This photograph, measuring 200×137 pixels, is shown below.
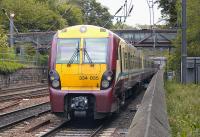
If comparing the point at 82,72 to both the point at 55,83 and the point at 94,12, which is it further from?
the point at 94,12

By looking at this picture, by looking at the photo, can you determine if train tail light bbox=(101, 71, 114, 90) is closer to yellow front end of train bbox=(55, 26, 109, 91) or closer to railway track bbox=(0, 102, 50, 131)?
yellow front end of train bbox=(55, 26, 109, 91)

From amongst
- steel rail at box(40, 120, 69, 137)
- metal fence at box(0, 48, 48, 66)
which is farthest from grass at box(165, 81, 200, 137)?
metal fence at box(0, 48, 48, 66)

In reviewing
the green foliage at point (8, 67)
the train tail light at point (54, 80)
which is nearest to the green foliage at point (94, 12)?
the green foliage at point (8, 67)

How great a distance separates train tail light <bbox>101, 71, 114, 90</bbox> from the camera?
1518 centimetres

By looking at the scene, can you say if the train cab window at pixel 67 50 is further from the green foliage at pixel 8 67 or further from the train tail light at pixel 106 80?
the green foliage at pixel 8 67

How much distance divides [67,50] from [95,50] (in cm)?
83

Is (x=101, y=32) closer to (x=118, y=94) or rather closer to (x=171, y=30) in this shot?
(x=118, y=94)

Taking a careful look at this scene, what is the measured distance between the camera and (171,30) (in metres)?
64.8

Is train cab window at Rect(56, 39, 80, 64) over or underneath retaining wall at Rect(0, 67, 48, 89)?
over

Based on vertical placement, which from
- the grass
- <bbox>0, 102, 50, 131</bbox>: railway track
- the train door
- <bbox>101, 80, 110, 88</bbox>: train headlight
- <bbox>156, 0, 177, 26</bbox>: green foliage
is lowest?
<bbox>0, 102, 50, 131</bbox>: railway track

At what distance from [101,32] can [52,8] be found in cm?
7568

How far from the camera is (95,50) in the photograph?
1578 cm

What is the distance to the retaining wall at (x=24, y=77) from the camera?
39844 millimetres

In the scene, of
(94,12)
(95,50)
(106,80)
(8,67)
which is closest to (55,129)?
(106,80)
